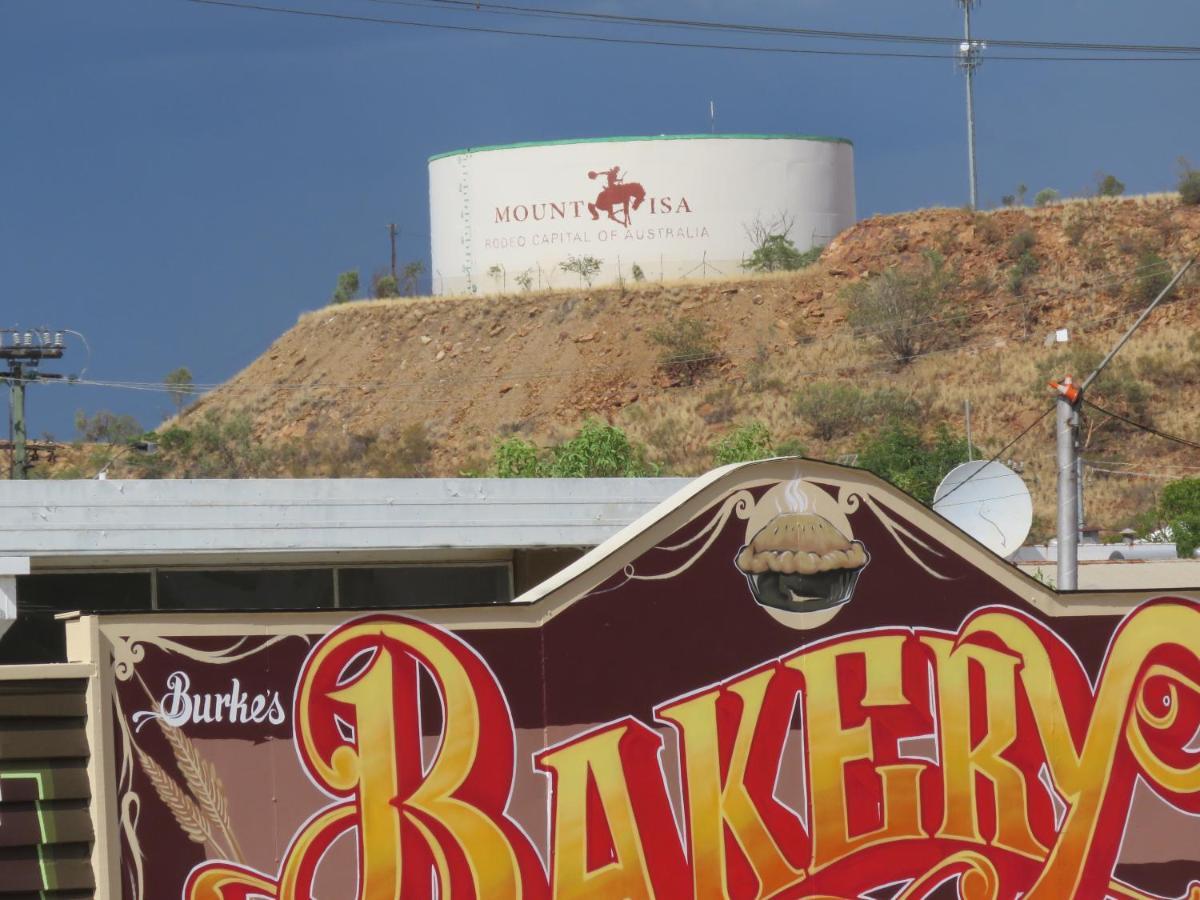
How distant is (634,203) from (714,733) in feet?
233

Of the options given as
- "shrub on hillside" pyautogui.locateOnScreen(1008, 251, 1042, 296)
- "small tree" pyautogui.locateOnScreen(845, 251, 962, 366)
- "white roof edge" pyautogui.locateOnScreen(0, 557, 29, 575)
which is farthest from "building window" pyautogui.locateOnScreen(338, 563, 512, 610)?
"shrub on hillside" pyautogui.locateOnScreen(1008, 251, 1042, 296)

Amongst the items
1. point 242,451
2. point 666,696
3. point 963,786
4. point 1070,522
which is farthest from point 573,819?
point 242,451

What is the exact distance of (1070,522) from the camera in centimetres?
1950

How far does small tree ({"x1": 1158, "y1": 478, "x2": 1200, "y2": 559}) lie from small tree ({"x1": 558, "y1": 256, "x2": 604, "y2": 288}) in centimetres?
3623

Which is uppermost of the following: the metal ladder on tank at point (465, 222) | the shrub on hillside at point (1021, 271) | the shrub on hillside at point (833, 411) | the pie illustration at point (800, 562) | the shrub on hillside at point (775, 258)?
the metal ladder on tank at point (465, 222)

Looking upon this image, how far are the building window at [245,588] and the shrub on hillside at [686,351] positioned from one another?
59018 millimetres

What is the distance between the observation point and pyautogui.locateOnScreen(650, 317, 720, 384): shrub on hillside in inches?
3002

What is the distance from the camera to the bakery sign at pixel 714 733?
10727 mm

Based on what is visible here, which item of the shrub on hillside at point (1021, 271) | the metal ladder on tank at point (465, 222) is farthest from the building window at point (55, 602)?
the metal ladder on tank at point (465, 222)

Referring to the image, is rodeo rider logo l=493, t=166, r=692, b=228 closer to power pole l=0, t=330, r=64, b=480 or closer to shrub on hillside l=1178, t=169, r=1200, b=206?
shrub on hillside l=1178, t=169, r=1200, b=206

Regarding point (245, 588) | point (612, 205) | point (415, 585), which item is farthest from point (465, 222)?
point (245, 588)

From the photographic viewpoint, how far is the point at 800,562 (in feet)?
40.2

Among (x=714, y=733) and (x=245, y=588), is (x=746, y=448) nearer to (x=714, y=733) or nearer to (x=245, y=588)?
(x=245, y=588)

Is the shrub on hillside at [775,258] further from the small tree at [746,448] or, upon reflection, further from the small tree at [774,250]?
the small tree at [746,448]
